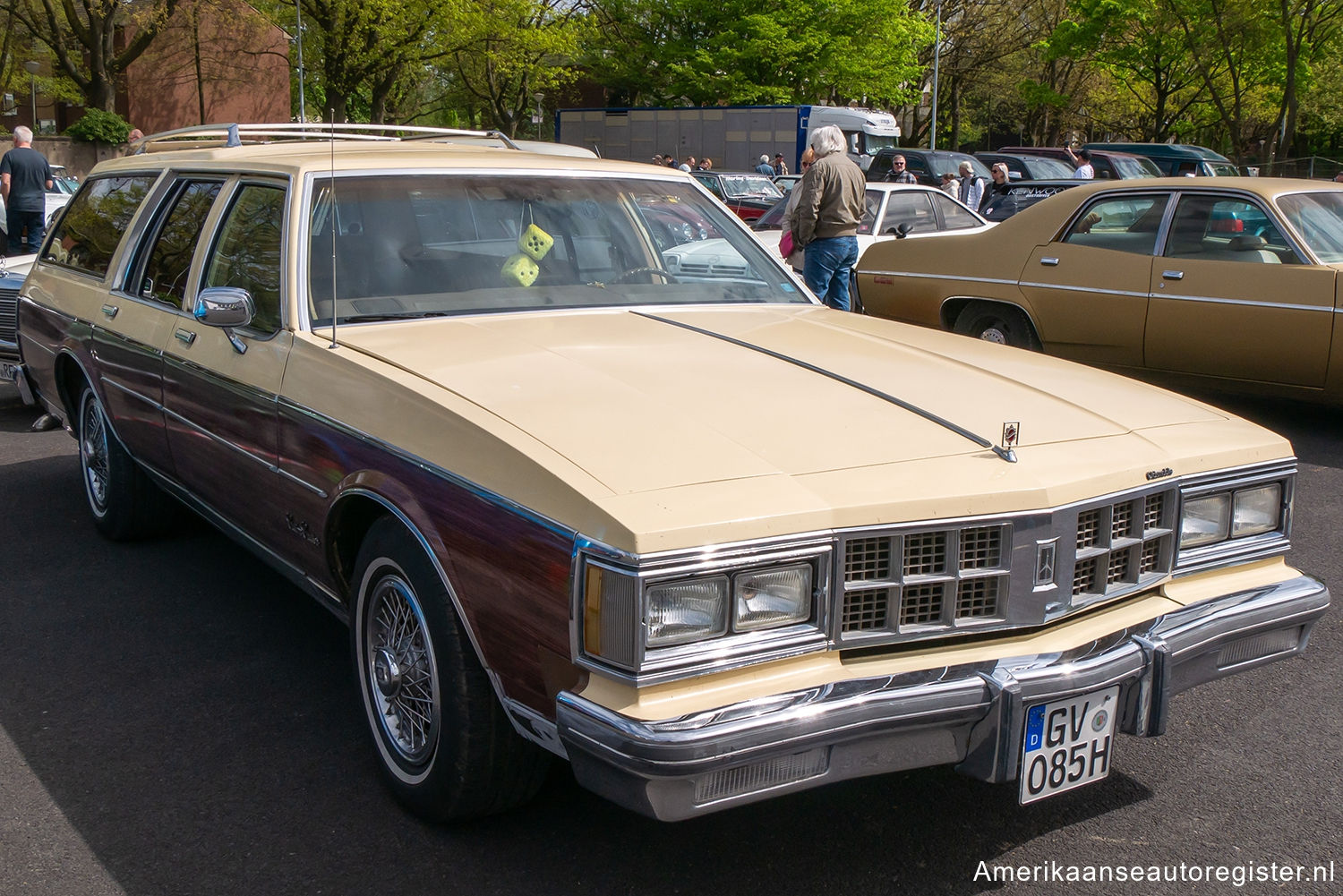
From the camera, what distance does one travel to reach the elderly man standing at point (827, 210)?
28.0 ft

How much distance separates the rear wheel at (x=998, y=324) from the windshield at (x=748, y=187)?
11445mm

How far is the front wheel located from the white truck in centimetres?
2786

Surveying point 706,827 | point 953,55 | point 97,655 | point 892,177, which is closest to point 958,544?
point 706,827

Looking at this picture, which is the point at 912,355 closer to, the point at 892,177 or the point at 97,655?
the point at 97,655

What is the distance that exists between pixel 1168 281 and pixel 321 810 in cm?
634

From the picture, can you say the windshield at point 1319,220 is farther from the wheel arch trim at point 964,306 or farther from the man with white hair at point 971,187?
the man with white hair at point 971,187

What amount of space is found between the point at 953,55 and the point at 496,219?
46251 mm

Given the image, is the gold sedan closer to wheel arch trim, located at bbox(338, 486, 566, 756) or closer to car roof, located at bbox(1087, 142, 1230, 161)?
wheel arch trim, located at bbox(338, 486, 566, 756)

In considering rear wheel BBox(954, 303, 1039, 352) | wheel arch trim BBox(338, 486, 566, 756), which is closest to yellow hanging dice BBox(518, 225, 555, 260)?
wheel arch trim BBox(338, 486, 566, 756)

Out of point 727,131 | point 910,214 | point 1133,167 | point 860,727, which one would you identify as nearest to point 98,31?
point 727,131

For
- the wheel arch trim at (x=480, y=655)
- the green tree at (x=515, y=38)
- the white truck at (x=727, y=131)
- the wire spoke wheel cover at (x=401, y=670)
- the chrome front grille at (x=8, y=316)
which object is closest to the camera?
the wheel arch trim at (x=480, y=655)

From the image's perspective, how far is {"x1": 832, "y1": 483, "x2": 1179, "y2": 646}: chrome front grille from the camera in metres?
2.54

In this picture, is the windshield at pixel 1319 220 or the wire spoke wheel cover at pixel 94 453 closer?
the wire spoke wheel cover at pixel 94 453

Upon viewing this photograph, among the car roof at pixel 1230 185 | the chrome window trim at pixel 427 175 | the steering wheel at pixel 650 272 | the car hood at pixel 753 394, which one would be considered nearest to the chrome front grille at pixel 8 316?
the chrome window trim at pixel 427 175
